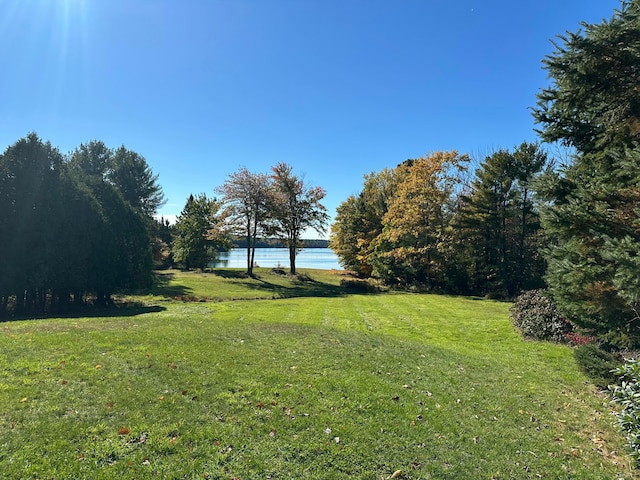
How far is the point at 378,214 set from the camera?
39.4 meters

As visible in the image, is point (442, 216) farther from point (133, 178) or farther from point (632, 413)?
point (133, 178)

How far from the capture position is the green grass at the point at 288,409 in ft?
14.0

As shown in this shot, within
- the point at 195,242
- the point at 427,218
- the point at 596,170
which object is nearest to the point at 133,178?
the point at 195,242

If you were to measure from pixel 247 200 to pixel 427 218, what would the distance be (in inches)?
693

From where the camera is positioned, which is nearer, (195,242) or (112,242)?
(112,242)

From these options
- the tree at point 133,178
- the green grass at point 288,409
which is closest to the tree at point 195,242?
the tree at point 133,178

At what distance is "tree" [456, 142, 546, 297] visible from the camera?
88.6 ft

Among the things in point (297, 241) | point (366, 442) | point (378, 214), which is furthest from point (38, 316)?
point (378, 214)

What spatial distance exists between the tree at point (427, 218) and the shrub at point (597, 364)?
72.8ft

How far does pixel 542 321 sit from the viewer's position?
41.8 feet

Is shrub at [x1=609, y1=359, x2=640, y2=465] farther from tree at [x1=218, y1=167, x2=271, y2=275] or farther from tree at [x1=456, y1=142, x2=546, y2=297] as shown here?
tree at [x1=218, y1=167, x2=271, y2=275]

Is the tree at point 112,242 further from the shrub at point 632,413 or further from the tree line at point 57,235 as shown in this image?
the shrub at point 632,413

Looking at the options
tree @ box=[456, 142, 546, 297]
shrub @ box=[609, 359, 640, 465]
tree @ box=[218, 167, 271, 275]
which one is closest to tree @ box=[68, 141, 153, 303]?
tree @ box=[218, 167, 271, 275]

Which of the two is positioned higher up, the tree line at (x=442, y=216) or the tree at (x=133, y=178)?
the tree at (x=133, y=178)
